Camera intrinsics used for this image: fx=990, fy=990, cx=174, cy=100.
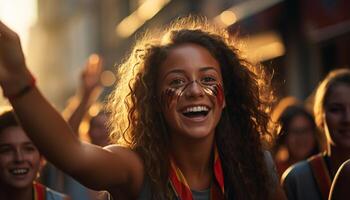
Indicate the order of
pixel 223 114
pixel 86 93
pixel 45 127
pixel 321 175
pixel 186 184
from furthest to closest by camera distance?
pixel 86 93, pixel 321 175, pixel 223 114, pixel 186 184, pixel 45 127

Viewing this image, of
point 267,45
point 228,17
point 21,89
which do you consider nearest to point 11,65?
point 21,89

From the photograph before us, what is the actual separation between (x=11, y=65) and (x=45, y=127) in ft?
0.78

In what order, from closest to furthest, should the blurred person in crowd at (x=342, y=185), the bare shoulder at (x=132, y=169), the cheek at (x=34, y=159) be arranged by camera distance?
the bare shoulder at (x=132, y=169) < the blurred person in crowd at (x=342, y=185) < the cheek at (x=34, y=159)

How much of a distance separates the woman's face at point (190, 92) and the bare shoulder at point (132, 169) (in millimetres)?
282

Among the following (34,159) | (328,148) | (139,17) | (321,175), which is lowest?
(321,175)

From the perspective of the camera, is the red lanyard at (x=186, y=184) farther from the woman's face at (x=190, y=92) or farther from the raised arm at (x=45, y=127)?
the raised arm at (x=45, y=127)

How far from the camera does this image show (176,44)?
416cm

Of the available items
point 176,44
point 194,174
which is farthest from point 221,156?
point 176,44

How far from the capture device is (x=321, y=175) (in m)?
5.09

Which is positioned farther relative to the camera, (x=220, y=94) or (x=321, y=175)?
(x=321, y=175)

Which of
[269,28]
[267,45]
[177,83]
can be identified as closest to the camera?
[177,83]

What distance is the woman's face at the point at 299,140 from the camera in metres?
7.10

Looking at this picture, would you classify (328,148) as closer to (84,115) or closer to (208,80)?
(208,80)

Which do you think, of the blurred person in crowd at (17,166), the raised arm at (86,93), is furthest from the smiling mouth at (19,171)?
the raised arm at (86,93)
